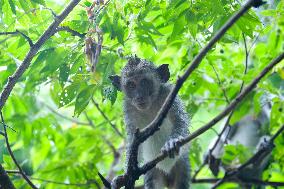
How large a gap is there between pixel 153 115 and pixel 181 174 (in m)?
0.85

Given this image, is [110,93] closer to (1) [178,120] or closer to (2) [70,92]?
(2) [70,92]

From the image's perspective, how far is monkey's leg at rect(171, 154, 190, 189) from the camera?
597 centimetres

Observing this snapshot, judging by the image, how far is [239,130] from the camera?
8695 millimetres

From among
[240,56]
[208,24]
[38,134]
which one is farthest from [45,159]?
[208,24]

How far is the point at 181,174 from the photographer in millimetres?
5977

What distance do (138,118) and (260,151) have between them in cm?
163

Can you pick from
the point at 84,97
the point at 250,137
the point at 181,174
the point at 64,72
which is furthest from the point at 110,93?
the point at 250,137

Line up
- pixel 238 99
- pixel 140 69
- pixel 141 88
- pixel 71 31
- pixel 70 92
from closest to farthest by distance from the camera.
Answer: pixel 238 99 → pixel 71 31 → pixel 70 92 → pixel 141 88 → pixel 140 69

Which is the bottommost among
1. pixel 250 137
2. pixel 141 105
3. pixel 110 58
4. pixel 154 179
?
pixel 154 179

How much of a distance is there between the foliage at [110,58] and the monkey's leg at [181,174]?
98 cm

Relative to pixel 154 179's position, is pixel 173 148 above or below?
above

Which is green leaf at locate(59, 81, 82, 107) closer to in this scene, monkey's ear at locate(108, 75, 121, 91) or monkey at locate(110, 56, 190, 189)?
monkey's ear at locate(108, 75, 121, 91)

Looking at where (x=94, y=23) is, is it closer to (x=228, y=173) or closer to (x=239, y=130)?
(x=228, y=173)

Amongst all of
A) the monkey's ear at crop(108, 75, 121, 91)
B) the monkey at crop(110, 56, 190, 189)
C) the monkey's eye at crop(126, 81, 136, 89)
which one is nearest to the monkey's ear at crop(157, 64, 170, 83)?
the monkey at crop(110, 56, 190, 189)
